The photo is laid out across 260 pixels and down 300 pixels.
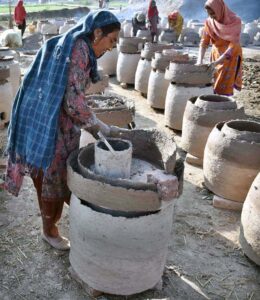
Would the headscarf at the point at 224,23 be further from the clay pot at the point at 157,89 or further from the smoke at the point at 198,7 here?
the smoke at the point at 198,7

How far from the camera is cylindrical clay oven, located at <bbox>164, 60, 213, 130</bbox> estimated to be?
5.17 m

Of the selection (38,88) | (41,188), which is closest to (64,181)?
(41,188)

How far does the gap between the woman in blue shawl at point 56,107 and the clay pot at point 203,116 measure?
2055mm

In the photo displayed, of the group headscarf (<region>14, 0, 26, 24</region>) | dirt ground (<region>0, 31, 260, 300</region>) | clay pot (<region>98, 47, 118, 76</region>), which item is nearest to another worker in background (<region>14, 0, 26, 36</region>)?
headscarf (<region>14, 0, 26, 24</region>)

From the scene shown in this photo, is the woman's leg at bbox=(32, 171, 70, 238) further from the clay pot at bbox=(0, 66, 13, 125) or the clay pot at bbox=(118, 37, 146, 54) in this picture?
the clay pot at bbox=(118, 37, 146, 54)

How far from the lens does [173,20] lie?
15.2 meters

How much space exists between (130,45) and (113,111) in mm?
4830

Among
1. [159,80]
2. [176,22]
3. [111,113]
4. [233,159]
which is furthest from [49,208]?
[176,22]

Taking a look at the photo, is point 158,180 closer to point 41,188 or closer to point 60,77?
point 60,77

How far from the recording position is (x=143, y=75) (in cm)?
743

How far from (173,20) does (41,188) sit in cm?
1371

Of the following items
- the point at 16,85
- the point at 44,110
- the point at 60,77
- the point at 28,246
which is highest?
the point at 60,77

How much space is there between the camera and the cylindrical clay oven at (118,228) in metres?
2.15

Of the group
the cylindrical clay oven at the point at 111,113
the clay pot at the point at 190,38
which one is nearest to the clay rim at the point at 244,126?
the cylindrical clay oven at the point at 111,113
